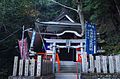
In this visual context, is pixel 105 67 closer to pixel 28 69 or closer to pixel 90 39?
pixel 90 39

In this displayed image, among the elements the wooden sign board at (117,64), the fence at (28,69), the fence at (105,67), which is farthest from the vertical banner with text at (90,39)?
the fence at (28,69)

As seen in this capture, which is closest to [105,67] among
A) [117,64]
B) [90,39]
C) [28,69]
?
[117,64]

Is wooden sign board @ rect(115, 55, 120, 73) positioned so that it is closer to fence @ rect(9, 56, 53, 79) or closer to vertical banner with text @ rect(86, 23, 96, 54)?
vertical banner with text @ rect(86, 23, 96, 54)

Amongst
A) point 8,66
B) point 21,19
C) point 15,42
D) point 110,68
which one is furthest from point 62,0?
point 110,68

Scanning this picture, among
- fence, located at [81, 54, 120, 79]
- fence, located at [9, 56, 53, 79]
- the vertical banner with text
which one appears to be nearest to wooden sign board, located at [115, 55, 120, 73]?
fence, located at [81, 54, 120, 79]

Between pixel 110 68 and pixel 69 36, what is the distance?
11061 mm

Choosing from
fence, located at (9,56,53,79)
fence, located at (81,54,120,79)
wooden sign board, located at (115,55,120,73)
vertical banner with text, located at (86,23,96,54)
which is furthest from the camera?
vertical banner with text, located at (86,23,96,54)

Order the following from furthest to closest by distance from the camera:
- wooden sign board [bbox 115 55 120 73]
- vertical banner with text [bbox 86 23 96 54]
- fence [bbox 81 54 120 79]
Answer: vertical banner with text [bbox 86 23 96 54] < wooden sign board [bbox 115 55 120 73] < fence [bbox 81 54 120 79]

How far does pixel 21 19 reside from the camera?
2281 cm

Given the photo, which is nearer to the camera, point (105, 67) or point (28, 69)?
point (28, 69)

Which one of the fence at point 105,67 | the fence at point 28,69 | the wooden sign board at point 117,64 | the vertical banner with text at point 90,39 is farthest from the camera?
the vertical banner with text at point 90,39

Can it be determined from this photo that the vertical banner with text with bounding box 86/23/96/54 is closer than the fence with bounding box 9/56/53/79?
No

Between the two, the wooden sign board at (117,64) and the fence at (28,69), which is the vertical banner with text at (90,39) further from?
the fence at (28,69)

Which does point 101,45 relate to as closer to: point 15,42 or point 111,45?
point 111,45
